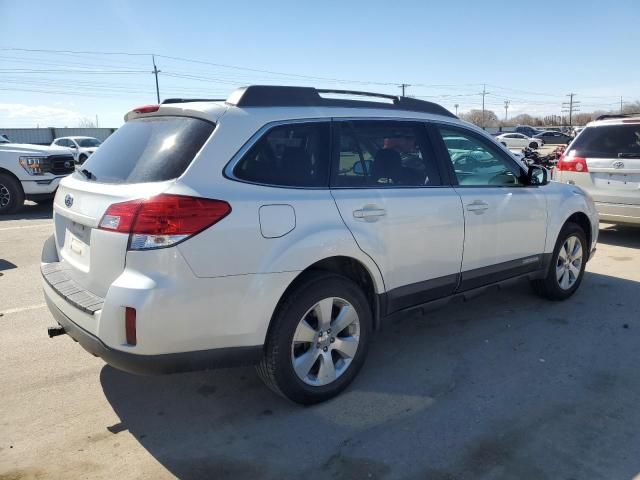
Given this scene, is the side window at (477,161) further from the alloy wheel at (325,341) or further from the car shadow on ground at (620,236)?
the car shadow on ground at (620,236)

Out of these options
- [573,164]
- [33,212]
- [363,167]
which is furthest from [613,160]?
[33,212]

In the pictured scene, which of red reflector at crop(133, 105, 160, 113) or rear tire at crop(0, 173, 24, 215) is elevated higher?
red reflector at crop(133, 105, 160, 113)

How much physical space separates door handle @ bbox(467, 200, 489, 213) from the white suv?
0.04ft

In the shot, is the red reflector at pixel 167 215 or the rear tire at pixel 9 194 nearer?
the red reflector at pixel 167 215

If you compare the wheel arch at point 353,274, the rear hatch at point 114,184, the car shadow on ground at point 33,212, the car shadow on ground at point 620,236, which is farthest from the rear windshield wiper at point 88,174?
the car shadow on ground at point 33,212

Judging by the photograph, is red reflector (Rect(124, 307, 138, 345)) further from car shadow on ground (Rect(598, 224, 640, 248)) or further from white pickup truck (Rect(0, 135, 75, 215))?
white pickup truck (Rect(0, 135, 75, 215))

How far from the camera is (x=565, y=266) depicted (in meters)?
5.13

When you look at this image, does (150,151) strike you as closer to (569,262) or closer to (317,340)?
(317,340)

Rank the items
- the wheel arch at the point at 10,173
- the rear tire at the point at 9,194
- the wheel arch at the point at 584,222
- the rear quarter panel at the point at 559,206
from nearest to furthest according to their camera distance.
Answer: the rear quarter panel at the point at 559,206
the wheel arch at the point at 584,222
the wheel arch at the point at 10,173
the rear tire at the point at 9,194

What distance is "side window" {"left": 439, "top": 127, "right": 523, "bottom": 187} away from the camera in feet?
13.4

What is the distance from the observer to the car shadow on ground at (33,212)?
1052cm

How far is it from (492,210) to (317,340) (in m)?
1.89

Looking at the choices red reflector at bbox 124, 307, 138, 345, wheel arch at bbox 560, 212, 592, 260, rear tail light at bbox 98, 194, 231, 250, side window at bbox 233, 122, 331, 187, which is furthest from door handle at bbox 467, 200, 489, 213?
red reflector at bbox 124, 307, 138, 345

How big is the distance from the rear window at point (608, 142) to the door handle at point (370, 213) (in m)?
5.39
